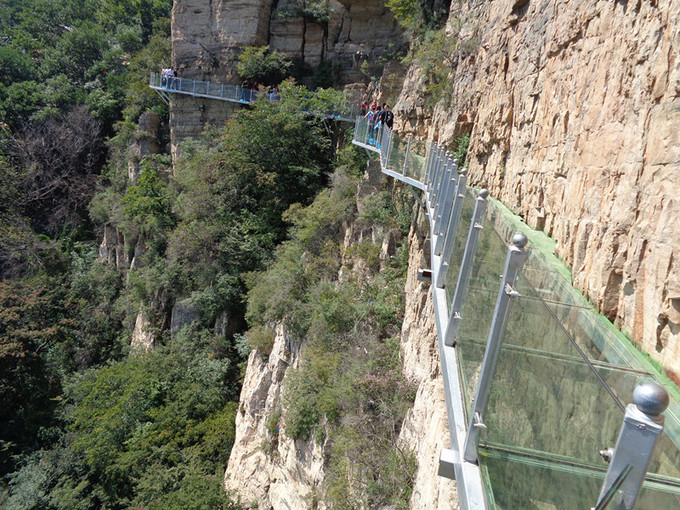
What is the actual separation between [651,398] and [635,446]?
0.51ft

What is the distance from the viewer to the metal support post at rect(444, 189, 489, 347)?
2778 mm

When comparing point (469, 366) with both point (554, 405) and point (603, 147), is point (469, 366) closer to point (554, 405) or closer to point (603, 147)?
point (554, 405)

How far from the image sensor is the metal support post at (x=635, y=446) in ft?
3.12

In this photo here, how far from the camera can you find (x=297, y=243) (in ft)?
42.8

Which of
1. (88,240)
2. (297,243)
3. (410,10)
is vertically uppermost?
(410,10)

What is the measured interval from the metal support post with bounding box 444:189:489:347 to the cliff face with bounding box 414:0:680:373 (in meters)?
1.38

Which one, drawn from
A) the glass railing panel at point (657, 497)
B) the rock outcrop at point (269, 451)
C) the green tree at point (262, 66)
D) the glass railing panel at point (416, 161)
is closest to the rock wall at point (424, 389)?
the glass railing panel at point (416, 161)

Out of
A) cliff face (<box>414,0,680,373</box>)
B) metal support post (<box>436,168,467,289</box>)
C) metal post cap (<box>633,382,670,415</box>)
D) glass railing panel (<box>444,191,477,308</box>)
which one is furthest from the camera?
metal support post (<box>436,168,467,289</box>)

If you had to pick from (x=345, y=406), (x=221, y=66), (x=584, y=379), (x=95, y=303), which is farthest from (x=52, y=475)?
(x=221, y=66)

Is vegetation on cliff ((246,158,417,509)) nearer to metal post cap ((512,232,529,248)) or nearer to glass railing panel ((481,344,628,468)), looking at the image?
glass railing panel ((481,344,628,468))

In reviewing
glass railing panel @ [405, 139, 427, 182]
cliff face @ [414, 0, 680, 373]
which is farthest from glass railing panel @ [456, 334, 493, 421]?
glass railing panel @ [405, 139, 427, 182]

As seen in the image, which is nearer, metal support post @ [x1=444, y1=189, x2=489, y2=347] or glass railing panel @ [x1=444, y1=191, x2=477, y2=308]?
metal support post @ [x1=444, y1=189, x2=489, y2=347]

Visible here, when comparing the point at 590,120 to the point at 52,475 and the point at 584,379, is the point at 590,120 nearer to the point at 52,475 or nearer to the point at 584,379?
the point at 584,379

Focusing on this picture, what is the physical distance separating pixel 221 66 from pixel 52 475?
1919cm
